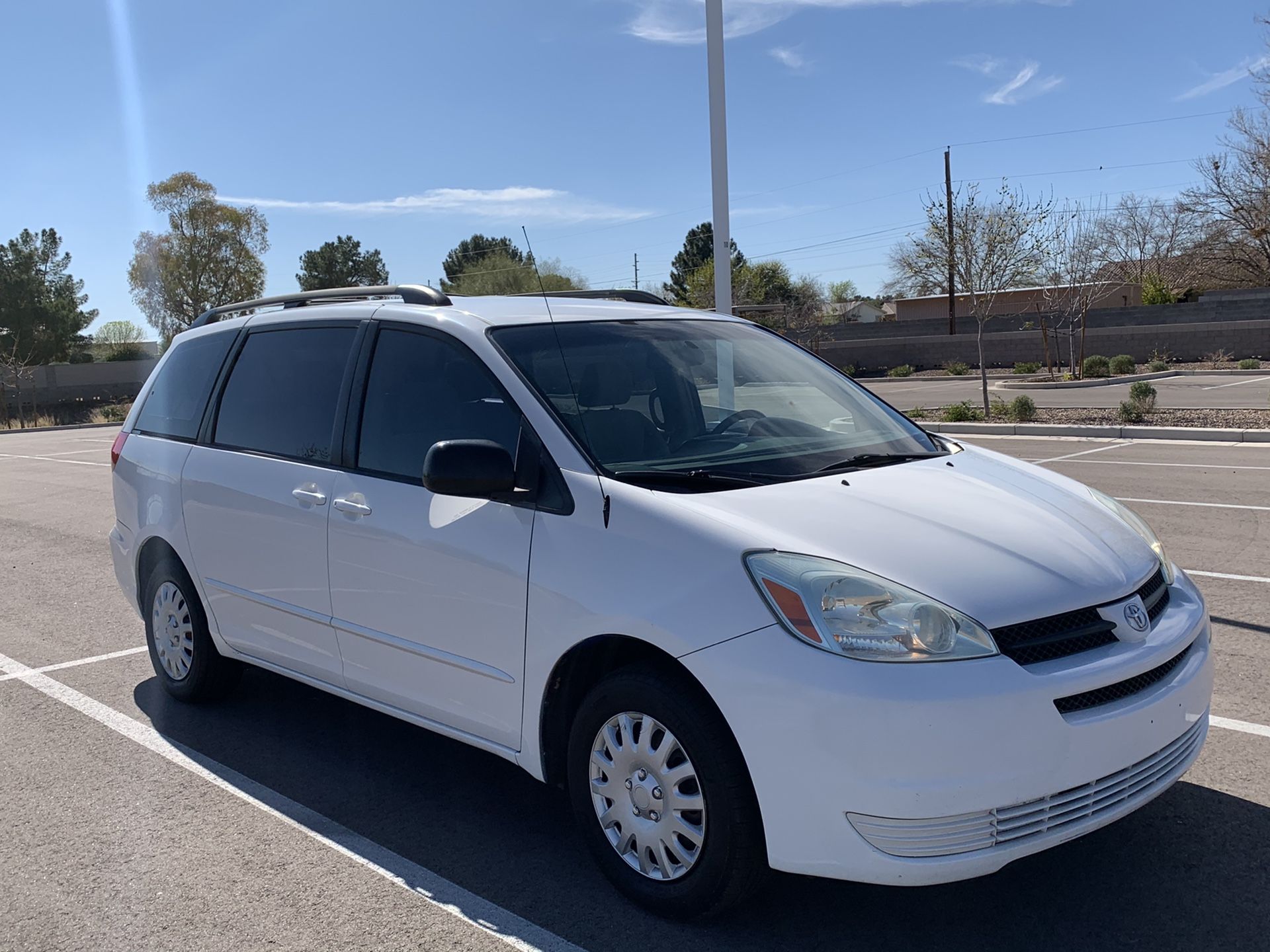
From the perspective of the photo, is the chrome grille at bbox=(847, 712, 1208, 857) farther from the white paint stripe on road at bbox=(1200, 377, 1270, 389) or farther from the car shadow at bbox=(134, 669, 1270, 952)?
the white paint stripe on road at bbox=(1200, 377, 1270, 389)

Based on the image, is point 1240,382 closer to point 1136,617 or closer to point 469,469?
point 1136,617

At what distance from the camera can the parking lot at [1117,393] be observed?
21.2 meters

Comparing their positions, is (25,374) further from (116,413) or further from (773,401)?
(773,401)

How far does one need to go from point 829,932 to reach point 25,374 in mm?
51567

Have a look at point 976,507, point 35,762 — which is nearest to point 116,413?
point 35,762

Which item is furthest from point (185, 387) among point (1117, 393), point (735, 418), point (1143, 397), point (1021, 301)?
point (1021, 301)

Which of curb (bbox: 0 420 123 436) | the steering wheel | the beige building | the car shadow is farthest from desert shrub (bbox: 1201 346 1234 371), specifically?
curb (bbox: 0 420 123 436)

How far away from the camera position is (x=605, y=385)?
3850 mm

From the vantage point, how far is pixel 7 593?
8.09 metres

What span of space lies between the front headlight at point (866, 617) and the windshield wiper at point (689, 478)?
20.7 inches

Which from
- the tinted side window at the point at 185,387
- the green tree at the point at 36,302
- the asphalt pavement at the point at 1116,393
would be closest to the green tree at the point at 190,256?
the green tree at the point at 36,302

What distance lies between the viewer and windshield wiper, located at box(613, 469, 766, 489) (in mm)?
3311

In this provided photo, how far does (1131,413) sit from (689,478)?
15.9 metres

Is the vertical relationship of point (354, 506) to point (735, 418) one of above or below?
below
